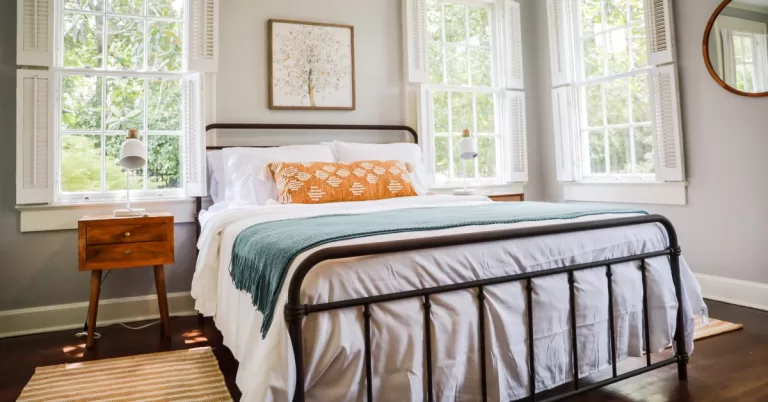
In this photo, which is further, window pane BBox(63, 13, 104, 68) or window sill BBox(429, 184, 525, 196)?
window sill BBox(429, 184, 525, 196)

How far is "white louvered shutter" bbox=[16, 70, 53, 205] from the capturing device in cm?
290

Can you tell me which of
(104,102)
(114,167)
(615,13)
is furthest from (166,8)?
(615,13)

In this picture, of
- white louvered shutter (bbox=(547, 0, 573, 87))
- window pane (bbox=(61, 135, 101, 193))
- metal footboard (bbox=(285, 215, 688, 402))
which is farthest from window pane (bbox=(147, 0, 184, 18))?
white louvered shutter (bbox=(547, 0, 573, 87))

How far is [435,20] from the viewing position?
4.21 m

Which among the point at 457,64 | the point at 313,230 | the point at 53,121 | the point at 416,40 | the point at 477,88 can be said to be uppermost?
the point at 416,40

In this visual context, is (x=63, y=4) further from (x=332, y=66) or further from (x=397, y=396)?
(x=397, y=396)

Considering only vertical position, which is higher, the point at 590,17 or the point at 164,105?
the point at 590,17

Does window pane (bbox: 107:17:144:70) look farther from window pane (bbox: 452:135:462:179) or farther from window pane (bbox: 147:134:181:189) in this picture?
window pane (bbox: 452:135:462:179)

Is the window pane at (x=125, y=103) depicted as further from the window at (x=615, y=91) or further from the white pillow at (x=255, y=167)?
the window at (x=615, y=91)

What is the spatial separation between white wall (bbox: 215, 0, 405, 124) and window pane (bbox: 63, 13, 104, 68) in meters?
0.77

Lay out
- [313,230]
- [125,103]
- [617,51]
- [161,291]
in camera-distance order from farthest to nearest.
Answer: [617,51]
[125,103]
[161,291]
[313,230]

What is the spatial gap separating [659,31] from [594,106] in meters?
0.82

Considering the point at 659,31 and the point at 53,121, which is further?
the point at 659,31

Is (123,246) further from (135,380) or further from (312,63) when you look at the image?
(312,63)
